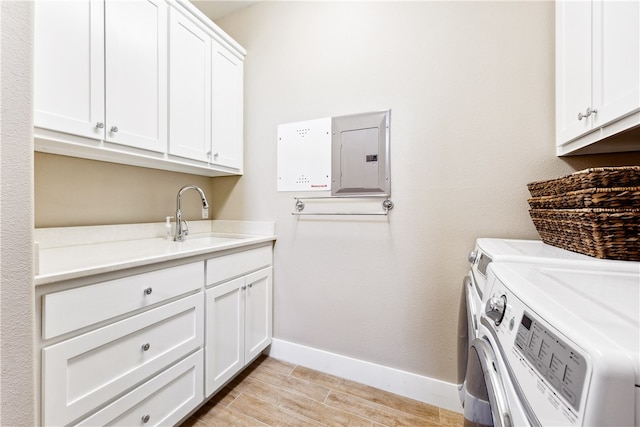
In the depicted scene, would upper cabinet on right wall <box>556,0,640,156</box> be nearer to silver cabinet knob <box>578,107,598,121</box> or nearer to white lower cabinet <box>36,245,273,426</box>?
silver cabinet knob <box>578,107,598,121</box>

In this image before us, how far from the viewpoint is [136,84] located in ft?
4.38

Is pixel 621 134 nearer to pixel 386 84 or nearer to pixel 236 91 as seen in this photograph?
pixel 386 84

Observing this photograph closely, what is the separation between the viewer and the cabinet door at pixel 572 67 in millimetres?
1006

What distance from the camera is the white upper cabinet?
1054mm

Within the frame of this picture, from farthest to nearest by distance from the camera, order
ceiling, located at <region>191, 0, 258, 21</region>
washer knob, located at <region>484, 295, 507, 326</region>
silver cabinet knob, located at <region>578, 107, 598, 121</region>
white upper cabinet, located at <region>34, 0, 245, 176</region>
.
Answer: ceiling, located at <region>191, 0, 258, 21</region>, white upper cabinet, located at <region>34, 0, 245, 176</region>, silver cabinet knob, located at <region>578, 107, 598, 121</region>, washer knob, located at <region>484, 295, 507, 326</region>

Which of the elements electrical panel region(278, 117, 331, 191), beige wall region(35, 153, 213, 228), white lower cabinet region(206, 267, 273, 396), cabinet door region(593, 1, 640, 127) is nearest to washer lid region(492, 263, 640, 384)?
cabinet door region(593, 1, 640, 127)

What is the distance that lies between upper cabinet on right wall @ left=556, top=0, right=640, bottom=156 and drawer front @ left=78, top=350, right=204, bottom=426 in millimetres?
1989

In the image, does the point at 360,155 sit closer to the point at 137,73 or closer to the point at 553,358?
the point at 137,73

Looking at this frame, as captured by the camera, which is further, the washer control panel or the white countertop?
the white countertop

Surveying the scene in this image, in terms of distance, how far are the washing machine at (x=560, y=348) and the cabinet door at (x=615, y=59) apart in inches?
21.5

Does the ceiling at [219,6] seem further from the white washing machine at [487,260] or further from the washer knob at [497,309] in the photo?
the washer knob at [497,309]

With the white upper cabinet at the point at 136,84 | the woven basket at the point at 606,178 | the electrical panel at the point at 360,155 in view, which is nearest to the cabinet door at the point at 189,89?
the white upper cabinet at the point at 136,84

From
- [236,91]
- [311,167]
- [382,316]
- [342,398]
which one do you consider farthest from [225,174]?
[342,398]

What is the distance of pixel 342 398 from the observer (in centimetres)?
152
